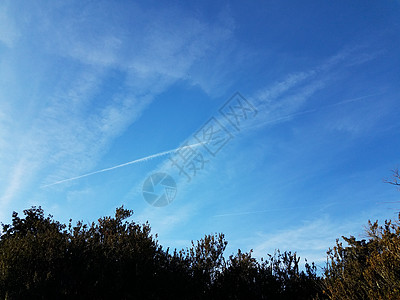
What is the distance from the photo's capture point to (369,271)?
8281mm

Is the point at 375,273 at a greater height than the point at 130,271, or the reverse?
the point at 130,271

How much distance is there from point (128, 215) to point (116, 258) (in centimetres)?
815

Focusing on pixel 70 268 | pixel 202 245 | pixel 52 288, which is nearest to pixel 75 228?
pixel 70 268

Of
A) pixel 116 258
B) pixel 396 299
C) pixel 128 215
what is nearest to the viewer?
pixel 396 299

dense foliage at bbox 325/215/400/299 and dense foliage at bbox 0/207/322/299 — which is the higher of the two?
dense foliage at bbox 0/207/322/299

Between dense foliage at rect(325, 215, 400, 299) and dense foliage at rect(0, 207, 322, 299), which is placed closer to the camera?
dense foliage at rect(325, 215, 400, 299)

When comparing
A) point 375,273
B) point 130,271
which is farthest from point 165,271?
point 375,273

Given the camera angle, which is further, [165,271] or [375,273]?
[165,271]

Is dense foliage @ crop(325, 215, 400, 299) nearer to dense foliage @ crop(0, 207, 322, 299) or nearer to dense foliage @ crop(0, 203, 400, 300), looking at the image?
dense foliage @ crop(0, 203, 400, 300)

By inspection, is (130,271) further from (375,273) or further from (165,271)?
(375,273)

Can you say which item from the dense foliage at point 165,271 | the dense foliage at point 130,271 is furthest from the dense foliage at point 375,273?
the dense foliage at point 130,271

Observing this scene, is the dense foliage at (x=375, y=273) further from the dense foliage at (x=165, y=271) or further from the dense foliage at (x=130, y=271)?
the dense foliage at (x=130, y=271)

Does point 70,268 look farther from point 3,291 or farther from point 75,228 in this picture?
point 75,228

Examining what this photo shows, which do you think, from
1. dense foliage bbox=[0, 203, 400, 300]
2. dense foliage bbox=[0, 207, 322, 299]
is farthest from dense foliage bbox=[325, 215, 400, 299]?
dense foliage bbox=[0, 207, 322, 299]
